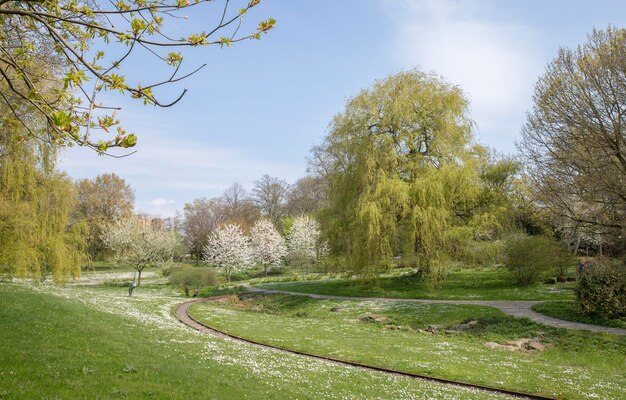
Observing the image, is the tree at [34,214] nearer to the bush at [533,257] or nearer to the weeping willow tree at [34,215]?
the weeping willow tree at [34,215]

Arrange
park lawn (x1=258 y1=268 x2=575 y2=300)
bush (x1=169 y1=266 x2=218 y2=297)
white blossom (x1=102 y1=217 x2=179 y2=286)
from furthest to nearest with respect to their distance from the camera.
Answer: white blossom (x1=102 y1=217 x2=179 y2=286) → bush (x1=169 y1=266 x2=218 y2=297) → park lawn (x1=258 y1=268 x2=575 y2=300)

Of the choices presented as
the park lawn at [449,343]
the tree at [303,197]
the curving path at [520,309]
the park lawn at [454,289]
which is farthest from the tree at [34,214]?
the tree at [303,197]

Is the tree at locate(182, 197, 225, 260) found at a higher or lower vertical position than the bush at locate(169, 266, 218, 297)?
higher

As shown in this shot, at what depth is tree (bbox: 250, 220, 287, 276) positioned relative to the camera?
60062 millimetres

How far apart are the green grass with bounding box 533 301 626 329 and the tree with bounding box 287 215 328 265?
3234 centimetres

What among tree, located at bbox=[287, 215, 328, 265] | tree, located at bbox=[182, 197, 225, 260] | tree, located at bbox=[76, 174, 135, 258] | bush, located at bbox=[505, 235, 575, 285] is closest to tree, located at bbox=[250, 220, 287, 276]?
tree, located at bbox=[287, 215, 328, 265]

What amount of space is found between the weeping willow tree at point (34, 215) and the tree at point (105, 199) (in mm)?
44466

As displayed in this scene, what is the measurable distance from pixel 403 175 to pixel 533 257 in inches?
425

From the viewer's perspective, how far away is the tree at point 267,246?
6006cm

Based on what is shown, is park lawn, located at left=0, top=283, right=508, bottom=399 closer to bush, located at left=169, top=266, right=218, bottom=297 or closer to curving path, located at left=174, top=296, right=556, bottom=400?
curving path, located at left=174, top=296, right=556, bottom=400

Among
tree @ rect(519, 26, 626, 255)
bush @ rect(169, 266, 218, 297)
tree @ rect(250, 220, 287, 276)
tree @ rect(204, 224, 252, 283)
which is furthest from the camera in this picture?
tree @ rect(250, 220, 287, 276)

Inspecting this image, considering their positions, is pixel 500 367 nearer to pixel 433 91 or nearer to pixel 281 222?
pixel 433 91

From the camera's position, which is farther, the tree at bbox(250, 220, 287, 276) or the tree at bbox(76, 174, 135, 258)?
the tree at bbox(76, 174, 135, 258)

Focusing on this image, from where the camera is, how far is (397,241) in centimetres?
3066
